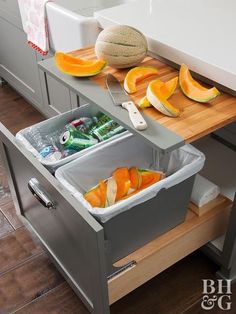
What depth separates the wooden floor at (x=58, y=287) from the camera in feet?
3.74

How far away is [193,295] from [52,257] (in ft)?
1.48

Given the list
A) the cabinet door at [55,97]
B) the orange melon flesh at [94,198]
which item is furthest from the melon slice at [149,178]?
the cabinet door at [55,97]

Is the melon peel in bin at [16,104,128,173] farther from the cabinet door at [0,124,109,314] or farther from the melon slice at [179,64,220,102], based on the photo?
the melon slice at [179,64,220,102]

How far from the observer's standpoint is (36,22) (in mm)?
1433

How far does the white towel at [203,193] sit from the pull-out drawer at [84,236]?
0.9 inches

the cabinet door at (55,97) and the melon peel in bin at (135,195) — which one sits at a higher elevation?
the melon peel in bin at (135,195)

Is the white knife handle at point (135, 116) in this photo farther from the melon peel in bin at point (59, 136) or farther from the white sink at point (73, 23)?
the white sink at point (73, 23)

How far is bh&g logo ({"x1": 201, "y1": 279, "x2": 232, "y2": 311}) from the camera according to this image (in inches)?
44.9

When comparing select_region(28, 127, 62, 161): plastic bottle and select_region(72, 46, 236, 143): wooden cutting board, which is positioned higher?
select_region(72, 46, 236, 143): wooden cutting board

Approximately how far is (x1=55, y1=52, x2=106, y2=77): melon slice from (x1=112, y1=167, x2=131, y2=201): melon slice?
0.25 m

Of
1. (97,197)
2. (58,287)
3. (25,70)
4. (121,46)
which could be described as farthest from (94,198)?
(25,70)

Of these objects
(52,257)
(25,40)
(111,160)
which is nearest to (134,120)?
(111,160)

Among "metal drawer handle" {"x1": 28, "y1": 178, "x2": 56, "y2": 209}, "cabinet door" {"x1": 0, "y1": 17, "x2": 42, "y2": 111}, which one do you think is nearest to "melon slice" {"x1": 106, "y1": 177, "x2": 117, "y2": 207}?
"metal drawer handle" {"x1": 28, "y1": 178, "x2": 56, "y2": 209}

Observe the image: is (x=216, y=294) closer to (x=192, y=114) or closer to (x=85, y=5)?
(x=192, y=114)
